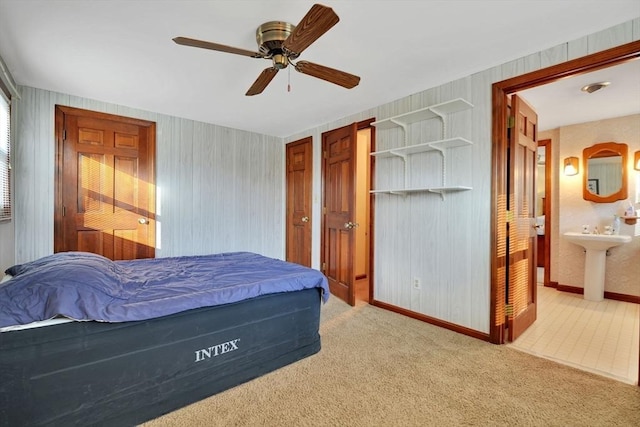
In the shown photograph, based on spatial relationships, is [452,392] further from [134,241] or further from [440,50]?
[134,241]

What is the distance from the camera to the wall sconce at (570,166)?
4.04m

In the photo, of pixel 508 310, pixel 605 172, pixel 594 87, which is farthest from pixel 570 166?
pixel 508 310

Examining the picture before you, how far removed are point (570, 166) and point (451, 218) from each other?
8.83 feet

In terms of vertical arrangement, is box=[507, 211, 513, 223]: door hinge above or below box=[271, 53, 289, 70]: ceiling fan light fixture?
below

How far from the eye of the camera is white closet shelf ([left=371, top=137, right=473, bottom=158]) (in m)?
2.57

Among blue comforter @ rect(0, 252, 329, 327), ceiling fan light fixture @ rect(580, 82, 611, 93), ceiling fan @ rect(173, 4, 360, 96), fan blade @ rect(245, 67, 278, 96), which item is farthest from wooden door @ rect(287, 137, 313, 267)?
ceiling fan light fixture @ rect(580, 82, 611, 93)

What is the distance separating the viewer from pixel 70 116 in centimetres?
320

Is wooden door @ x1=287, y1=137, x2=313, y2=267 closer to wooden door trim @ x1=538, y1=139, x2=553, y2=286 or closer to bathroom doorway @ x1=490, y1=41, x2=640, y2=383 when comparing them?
bathroom doorway @ x1=490, y1=41, x2=640, y2=383

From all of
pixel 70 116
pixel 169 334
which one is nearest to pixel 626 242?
pixel 169 334

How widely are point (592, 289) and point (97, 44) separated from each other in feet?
18.6

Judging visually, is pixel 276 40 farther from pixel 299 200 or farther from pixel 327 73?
pixel 299 200

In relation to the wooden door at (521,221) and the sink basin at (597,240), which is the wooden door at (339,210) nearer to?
the wooden door at (521,221)

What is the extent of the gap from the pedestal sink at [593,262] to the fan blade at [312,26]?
4.04 m

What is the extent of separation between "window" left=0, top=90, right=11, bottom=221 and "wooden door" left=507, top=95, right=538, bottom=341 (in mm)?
4123
